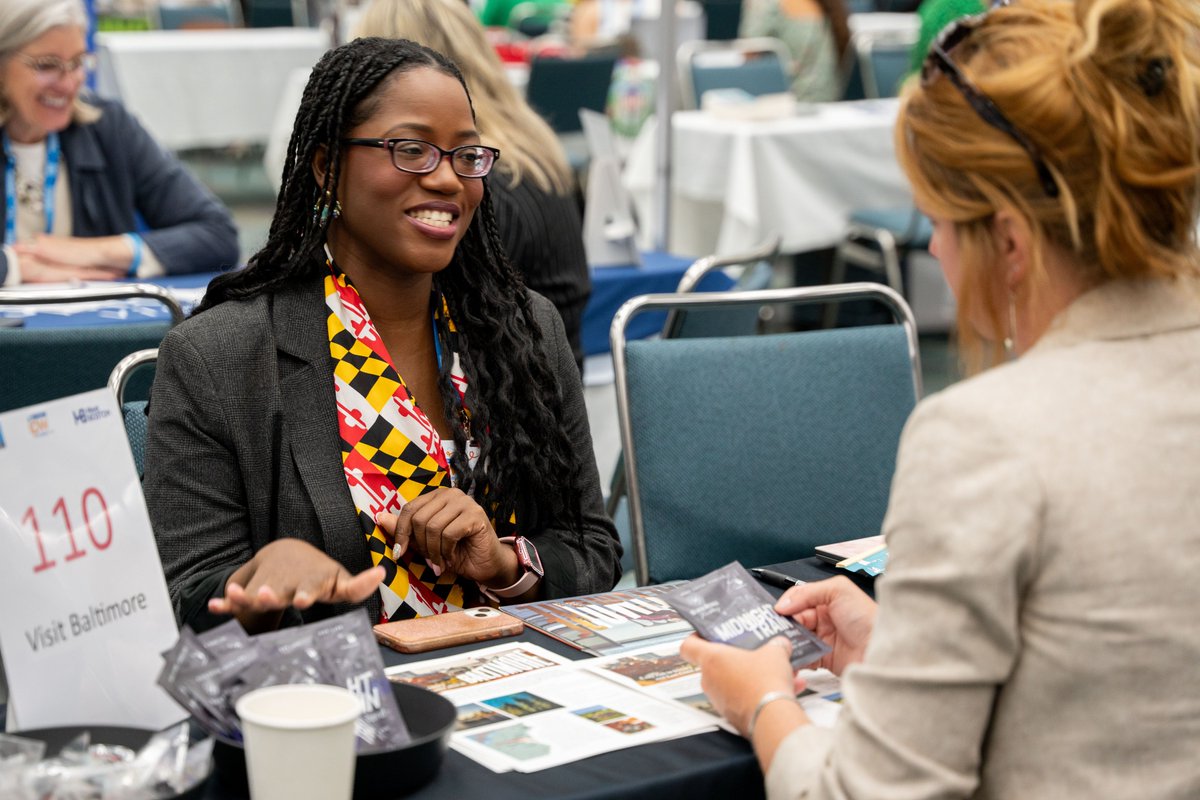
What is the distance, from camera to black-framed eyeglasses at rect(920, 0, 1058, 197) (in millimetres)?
1139

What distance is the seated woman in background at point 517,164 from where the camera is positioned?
3.04m

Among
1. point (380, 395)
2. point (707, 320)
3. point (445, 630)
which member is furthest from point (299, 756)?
point (707, 320)

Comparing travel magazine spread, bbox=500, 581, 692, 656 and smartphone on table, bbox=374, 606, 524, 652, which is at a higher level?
smartphone on table, bbox=374, 606, 524, 652

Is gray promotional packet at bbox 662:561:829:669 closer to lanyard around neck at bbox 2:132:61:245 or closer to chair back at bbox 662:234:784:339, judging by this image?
chair back at bbox 662:234:784:339

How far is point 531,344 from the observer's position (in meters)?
2.07

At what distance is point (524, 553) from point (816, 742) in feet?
2.36

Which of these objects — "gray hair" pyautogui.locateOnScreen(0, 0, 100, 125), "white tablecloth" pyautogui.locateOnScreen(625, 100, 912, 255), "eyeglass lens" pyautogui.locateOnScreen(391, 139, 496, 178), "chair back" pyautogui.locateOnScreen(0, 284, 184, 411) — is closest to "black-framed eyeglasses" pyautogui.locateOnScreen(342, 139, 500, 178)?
"eyeglass lens" pyautogui.locateOnScreen(391, 139, 496, 178)

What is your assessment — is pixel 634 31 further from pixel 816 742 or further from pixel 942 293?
pixel 816 742

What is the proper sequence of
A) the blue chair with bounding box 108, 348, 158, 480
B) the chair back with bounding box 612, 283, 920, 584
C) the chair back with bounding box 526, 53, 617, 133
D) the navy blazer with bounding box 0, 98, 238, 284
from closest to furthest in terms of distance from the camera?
1. the blue chair with bounding box 108, 348, 158, 480
2. the chair back with bounding box 612, 283, 920, 584
3. the navy blazer with bounding box 0, 98, 238, 284
4. the chair back with bounding box 526, 53, 617, 133

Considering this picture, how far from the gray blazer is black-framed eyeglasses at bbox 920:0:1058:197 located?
94 cm

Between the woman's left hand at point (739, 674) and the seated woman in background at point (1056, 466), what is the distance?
0.44ft

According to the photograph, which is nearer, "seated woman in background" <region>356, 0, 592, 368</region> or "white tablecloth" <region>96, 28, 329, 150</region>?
"seated woman in background" <region>356, 0, 592, 368</region>

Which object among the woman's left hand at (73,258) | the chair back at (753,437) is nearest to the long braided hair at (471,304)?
the chair back at (753,437)

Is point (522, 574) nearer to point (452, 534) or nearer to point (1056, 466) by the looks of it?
point (452, 534)
